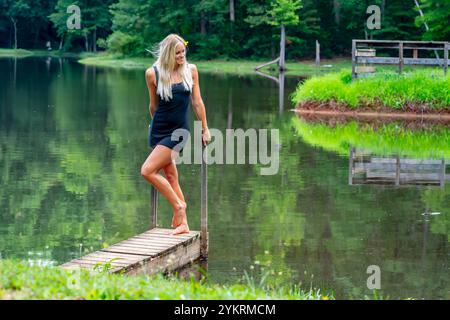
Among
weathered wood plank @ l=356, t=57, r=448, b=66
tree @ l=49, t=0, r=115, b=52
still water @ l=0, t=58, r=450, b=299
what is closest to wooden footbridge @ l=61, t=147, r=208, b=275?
still water @ l=0, t=58, r=450, b=299

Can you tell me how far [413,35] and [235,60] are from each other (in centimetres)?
1170

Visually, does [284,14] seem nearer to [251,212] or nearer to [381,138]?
[381,138]

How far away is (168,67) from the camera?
9547mm

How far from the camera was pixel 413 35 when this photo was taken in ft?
197

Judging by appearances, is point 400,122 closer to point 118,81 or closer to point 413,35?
point 118,81

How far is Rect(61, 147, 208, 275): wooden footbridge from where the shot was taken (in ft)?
27.4

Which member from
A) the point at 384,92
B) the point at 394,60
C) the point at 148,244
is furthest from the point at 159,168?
the point at 394,60

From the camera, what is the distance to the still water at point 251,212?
31.3 ft

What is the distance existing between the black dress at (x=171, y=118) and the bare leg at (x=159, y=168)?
85 mm

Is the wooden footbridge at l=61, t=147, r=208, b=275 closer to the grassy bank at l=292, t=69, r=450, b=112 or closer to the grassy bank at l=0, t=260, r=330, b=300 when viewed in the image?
the grassy bank at l=0, t=260, r=330, b=300
